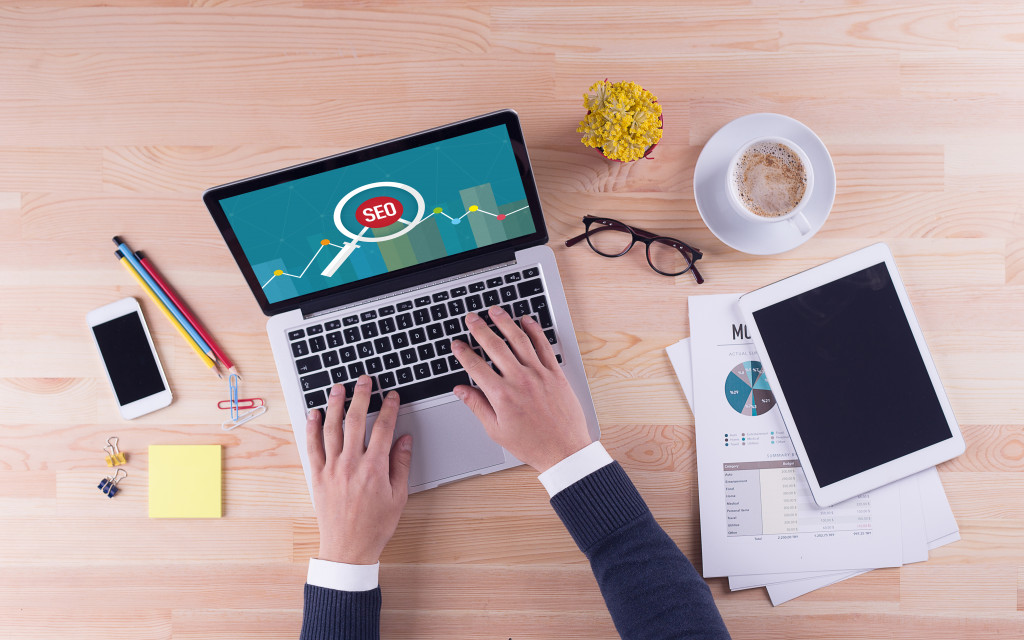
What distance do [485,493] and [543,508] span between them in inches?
3.8

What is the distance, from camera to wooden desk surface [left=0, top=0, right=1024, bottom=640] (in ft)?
3.26

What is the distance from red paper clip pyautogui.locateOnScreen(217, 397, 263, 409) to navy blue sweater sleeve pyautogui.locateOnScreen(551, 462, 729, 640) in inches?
19.9

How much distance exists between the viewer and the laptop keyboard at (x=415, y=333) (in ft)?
3.11

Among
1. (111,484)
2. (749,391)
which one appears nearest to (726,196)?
(749,391)

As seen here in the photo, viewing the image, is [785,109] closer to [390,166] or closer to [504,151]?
[504,151]

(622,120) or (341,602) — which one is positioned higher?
(622,120)

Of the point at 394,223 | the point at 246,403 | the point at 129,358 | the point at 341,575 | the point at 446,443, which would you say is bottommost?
the point at 341,575

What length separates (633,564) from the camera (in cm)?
87

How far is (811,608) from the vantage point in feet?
3.30

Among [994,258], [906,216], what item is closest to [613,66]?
[906,216]

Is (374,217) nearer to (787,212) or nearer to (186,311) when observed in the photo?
(186,311)

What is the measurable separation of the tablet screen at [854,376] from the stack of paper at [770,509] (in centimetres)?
5

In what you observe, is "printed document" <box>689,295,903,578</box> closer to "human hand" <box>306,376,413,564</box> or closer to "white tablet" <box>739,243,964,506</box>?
"white tablet" <box>739,243,964,506</box>

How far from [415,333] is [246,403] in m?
0.32
